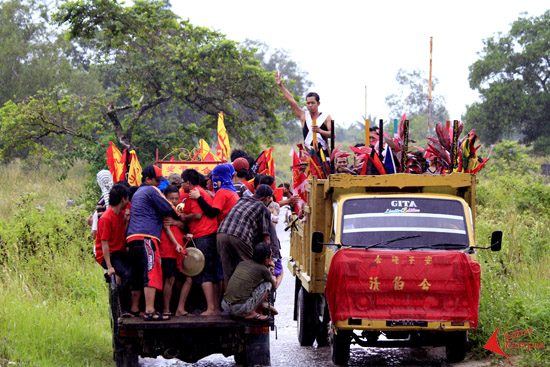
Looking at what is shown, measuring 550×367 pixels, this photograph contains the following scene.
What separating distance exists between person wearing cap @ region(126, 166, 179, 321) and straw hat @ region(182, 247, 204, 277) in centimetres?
31

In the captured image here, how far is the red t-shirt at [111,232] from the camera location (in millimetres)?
7371

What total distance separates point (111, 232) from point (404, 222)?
3101 mm

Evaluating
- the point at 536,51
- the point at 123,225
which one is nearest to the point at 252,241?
the point at 123,225

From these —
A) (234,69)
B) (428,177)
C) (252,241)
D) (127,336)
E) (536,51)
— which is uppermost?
(536,51)

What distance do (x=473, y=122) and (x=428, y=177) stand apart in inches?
1244

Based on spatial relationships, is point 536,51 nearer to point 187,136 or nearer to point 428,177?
point 187,136

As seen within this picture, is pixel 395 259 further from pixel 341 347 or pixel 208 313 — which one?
pixel 208 313

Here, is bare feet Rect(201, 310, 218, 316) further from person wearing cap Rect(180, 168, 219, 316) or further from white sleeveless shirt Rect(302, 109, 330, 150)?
white sleeveless shirt Rect(302, 109, 330, 150)

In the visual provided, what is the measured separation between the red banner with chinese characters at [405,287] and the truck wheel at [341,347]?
38cm

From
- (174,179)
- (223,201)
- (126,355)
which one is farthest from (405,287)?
(126,355)

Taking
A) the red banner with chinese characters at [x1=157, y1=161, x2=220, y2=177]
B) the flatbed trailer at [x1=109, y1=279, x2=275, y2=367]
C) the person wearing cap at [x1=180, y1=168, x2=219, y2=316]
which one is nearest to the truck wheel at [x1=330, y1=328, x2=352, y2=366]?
the flatbed trailer at [x1=109, y1=279, x2=275, y2=367]

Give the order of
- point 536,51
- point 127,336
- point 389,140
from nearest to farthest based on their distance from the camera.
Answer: point 127,336, point 389,140, point 536,51

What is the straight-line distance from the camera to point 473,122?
38531 mm

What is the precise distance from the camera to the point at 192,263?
753 cm
